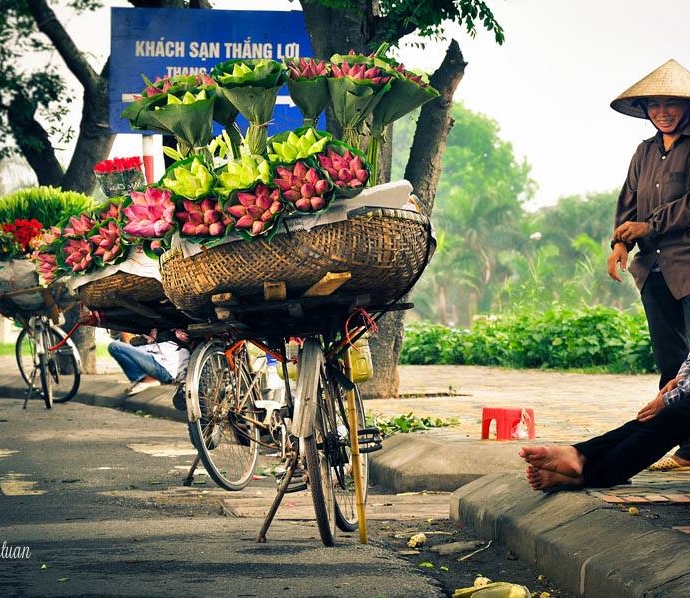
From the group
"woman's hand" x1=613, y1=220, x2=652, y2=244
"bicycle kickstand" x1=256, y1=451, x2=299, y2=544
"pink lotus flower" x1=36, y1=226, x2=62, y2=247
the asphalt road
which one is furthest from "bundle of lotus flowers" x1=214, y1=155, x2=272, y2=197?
"woman's hand" x1=613, y1=220, x2=652, y2=244

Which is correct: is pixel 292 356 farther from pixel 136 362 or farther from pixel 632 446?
pixel 136 362

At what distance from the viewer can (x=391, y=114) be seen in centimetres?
662

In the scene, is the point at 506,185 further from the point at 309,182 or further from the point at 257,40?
the point at 309,182

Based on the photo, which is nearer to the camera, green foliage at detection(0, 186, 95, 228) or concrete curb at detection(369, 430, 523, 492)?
concrete curb at detection(369, 430, 523, 492)

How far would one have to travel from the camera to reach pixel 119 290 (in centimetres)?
766

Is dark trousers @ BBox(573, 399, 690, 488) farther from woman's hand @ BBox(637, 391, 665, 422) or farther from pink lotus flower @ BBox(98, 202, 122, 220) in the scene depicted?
pink lotus flower @ BBox(98, 202, 122, 220)

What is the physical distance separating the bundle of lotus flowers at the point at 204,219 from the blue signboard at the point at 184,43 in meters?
8.42

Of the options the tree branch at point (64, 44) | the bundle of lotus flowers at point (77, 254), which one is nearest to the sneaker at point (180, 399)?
the bundle of lotus flowers at point (77, 254)

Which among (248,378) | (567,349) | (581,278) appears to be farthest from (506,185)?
(248,378)

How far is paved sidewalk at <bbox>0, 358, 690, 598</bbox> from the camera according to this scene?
16.1 ft

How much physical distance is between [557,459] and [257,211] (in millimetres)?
1665

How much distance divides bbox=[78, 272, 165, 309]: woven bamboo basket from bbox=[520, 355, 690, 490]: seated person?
2640 millimetres

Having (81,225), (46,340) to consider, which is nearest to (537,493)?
(81,225)

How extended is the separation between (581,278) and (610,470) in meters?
60.8
